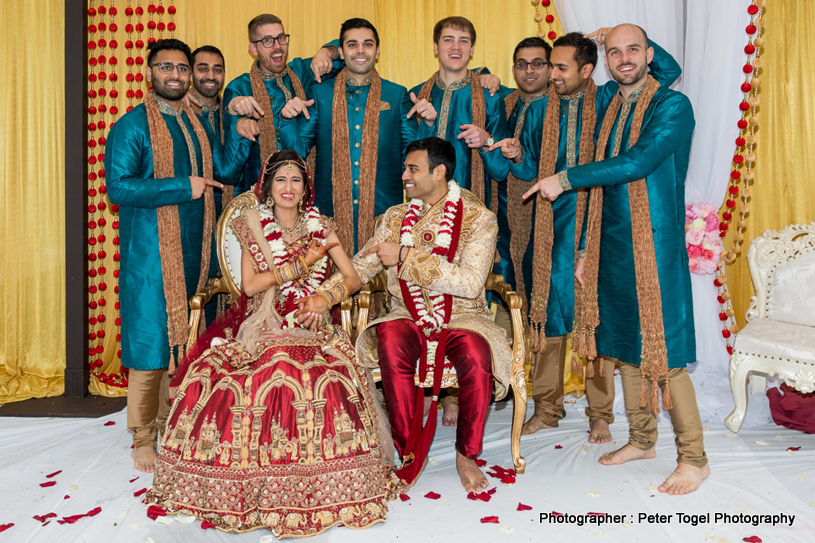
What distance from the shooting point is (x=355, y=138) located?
13.7 ft

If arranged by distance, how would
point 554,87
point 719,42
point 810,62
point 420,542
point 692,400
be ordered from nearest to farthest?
point 420,542 < point 692,400 < point 554,87 < point 719,42 < point 810,62

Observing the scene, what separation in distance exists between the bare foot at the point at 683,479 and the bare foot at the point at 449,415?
1.38m

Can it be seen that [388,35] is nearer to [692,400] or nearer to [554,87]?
[554,87]

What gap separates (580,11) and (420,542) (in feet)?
11.3

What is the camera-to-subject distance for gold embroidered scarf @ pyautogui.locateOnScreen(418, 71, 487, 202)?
413cm

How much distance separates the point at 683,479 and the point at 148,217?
3.13 m

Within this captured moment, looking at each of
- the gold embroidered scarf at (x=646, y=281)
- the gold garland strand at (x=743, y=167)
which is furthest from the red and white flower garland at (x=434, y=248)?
the gold garland strand at (x=743, y=167)

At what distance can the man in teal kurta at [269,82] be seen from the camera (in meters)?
4.09

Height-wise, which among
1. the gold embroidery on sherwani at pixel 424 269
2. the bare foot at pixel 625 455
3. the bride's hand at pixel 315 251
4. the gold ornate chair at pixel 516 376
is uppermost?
the bride's hand at pixel 315 251

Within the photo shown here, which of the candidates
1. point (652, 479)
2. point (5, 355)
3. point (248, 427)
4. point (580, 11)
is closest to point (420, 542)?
point (248, 427)

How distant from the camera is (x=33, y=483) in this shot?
342 centimetres

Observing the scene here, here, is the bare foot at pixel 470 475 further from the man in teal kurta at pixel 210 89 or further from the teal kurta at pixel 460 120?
the man in teal kurta at pixel 210 89

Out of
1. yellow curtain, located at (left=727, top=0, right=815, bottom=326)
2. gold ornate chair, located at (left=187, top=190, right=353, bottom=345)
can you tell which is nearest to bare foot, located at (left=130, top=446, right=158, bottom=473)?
gold ornate chair, located at (left=187, top=190, right=353, bottom=345)

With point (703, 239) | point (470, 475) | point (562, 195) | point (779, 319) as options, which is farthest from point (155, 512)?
point (779, 319)
